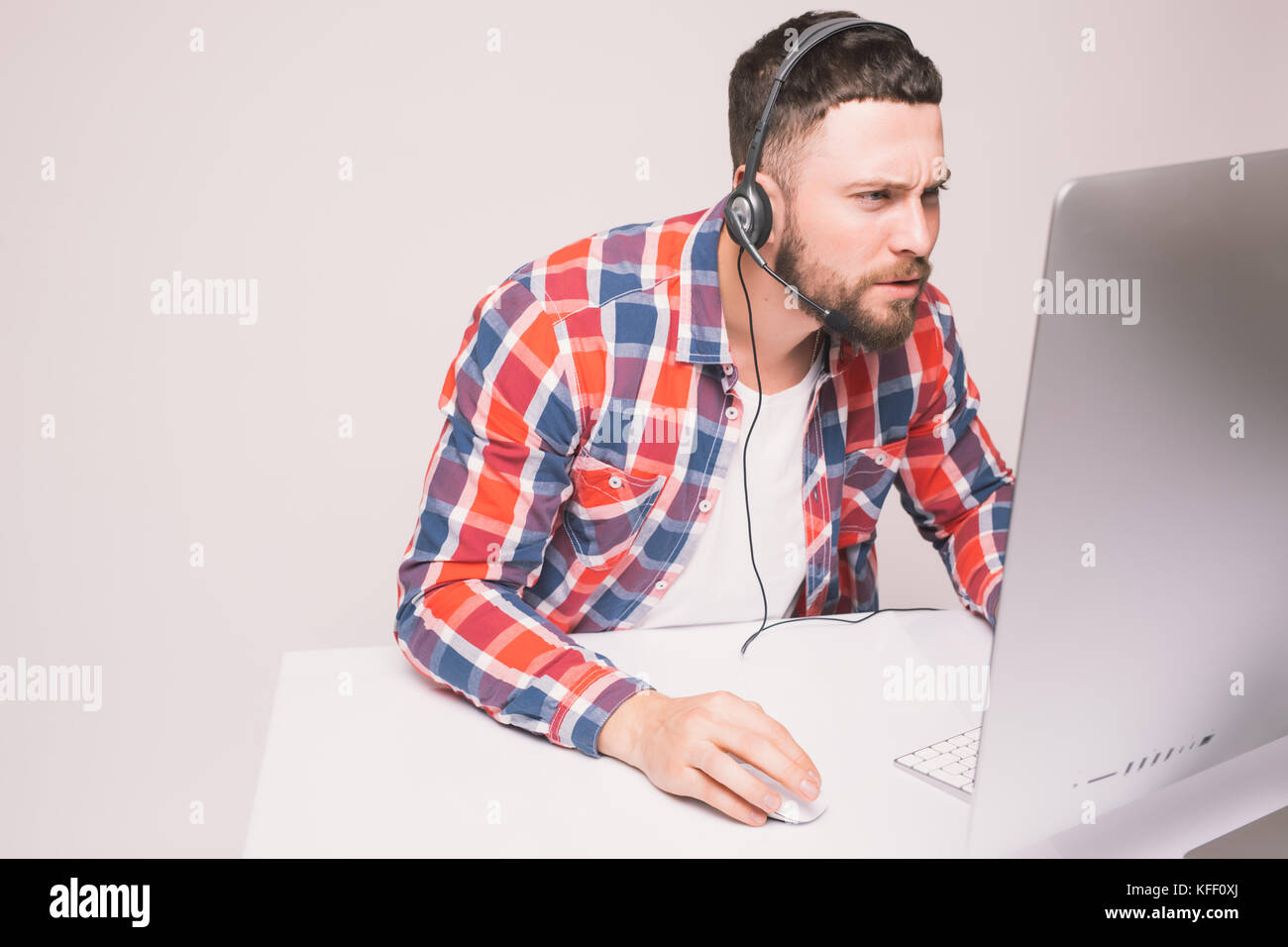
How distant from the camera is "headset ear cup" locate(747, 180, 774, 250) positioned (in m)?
1.13

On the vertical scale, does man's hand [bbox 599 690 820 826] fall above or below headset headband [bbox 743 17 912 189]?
below

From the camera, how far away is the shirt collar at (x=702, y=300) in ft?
3.98

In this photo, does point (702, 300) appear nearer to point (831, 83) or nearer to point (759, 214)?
point (759, 214)

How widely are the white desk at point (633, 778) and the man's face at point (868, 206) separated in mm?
388

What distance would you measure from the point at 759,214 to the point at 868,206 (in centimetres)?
12

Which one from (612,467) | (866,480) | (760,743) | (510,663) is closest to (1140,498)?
(760,743)

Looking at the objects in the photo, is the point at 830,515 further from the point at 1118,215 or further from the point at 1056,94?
the point at 1056,94

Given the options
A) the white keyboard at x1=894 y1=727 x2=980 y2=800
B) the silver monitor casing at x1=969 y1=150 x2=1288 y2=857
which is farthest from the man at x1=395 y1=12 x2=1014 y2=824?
the silver monitor casing at x1=969 y1=150 x2=1288 y2=857

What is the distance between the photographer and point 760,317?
1.25 meters

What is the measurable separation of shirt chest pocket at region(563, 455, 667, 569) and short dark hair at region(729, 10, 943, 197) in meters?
0.37

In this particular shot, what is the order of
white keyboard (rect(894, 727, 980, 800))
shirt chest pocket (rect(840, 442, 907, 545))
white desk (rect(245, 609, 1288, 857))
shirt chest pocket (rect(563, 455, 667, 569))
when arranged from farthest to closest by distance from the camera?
shirt chest pocket (rect(840, 442, 907, 545)), shirt chest pocket (rect(563, 455, 667, 569)), white keyboard (rect(894, 727, 980, 800)), white desk (rect(245, 609, 1288, 857))

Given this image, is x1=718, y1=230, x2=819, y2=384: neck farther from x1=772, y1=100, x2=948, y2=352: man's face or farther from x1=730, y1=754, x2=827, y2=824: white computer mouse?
x1=730, y1=754, x2=827, y2=824: white computer mouse

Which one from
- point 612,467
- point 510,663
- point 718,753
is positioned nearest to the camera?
point 718,753
